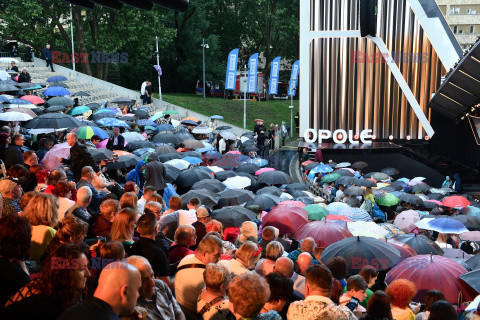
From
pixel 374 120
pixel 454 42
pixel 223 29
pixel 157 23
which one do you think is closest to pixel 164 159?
pixel 374 120

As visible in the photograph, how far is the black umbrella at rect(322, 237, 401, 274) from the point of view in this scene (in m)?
6.98

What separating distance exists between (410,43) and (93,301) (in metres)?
24.5

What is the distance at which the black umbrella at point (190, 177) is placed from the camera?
42.0ft

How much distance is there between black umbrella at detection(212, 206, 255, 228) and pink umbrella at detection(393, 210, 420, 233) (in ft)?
11.9

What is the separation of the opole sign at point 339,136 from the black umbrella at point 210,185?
14906 mm

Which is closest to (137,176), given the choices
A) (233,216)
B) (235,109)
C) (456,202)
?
(233,216)

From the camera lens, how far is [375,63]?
2578 cm

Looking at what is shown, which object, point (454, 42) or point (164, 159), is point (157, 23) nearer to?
point (454, 42)

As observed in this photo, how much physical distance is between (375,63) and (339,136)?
3537 millimetres

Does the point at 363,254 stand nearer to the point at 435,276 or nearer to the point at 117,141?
the point at 435,276

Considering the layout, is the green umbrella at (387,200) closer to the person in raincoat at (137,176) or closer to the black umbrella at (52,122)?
the person in raincoat at (137,176)

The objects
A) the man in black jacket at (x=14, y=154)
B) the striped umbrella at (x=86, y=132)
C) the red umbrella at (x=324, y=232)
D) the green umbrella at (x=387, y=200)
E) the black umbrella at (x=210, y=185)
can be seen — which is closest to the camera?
the red umbrella at (x=324, y=232)

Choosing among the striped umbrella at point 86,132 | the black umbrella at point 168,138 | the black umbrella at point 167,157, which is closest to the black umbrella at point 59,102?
the black umbrella at point 168,138

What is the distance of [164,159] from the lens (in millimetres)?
14586
